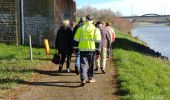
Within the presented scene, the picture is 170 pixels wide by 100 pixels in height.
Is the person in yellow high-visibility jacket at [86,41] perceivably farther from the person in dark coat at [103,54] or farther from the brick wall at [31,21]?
the brick wall at [31,21]

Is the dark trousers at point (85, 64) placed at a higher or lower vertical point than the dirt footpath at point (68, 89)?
higher

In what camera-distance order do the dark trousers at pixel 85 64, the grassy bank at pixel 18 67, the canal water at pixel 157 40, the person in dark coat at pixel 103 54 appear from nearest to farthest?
the dark trousers at pixel 85 64
the grassy bank at pixel 18 67
the person in dark coat at pixel 103 54
the canal water at pixel 157 40

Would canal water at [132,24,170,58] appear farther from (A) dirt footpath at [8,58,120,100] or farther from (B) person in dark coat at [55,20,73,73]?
(A) dirt footpath at [8,58,120,100]

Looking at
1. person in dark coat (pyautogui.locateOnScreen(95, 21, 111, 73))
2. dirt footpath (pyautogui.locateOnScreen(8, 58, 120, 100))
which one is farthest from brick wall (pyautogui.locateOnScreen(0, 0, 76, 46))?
dirt footpath (pyautogui.locateOnScreen(8, 58, 120, 100))

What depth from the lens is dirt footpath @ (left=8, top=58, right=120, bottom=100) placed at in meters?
12.3

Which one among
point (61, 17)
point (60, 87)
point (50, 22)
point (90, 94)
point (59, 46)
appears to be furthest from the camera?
point (61, 17)

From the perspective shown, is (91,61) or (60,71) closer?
(91,61)

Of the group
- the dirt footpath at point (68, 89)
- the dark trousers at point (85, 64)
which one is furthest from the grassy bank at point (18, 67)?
the dark trousers at point (85, 64)

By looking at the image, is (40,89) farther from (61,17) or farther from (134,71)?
(61,17)

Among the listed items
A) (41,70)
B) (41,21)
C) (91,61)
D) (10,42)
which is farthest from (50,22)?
(91,61)

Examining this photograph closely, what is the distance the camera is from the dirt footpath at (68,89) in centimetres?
1229

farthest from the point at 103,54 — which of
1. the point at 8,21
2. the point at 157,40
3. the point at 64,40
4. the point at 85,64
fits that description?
the point at 157,40

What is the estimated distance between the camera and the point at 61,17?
30.5 meters

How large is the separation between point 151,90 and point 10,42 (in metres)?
15.8
